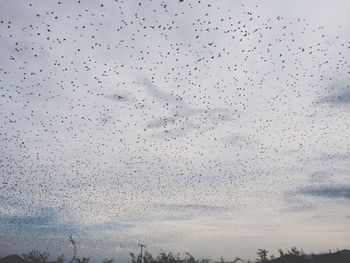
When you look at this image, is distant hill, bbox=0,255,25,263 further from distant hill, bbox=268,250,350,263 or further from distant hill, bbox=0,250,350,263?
distant hill, bbox=268,250,350,263

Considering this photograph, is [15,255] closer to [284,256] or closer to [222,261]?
[222,261]

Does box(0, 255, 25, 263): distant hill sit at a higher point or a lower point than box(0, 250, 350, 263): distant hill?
higher

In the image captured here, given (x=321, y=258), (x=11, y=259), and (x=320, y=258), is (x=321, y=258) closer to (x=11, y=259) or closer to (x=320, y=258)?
(x=320, y=258)

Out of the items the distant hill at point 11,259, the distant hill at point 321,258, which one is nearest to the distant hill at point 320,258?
the distant hill at point 321,258

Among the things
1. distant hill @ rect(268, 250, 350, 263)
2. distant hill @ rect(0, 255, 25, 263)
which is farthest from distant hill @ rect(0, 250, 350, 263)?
distant hill @ rect(0, 255, 25, 263)

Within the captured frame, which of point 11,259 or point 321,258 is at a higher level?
point 11,259

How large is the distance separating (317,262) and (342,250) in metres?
6.19

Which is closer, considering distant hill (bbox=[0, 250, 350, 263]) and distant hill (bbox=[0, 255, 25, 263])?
distant hill (bbox=[0, 250, 350, 263])

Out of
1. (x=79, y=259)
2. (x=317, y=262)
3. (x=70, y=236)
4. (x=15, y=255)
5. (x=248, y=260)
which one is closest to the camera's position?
(x=70, y=236)

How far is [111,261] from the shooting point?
25516 millimetres

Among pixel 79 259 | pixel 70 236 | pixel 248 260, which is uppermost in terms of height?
pixel 70 236

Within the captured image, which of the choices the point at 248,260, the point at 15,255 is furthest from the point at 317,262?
the point at 15,255

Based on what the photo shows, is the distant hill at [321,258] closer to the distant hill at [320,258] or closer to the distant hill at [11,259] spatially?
the distant hill at [320,258]

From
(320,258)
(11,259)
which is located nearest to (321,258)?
(320,258)
